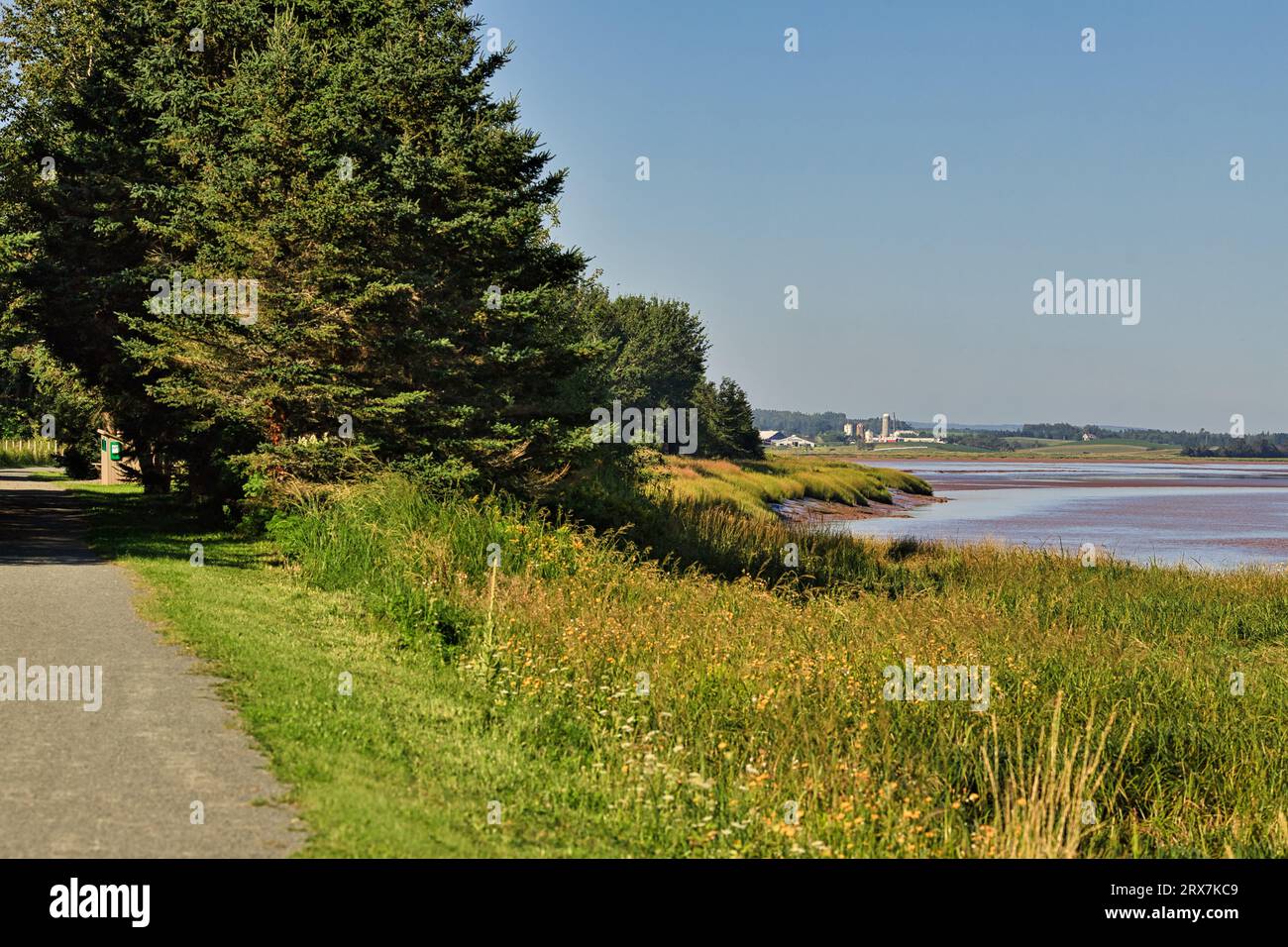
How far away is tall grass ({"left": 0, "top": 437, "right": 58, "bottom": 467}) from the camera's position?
218ft

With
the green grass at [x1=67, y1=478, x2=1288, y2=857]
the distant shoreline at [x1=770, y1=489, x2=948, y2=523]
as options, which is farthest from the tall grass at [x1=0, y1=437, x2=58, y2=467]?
the green grass at [x1=67, y1=478, x2=1288, y2=857]

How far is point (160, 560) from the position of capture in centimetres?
1900

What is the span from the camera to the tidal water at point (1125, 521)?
36.2 metres

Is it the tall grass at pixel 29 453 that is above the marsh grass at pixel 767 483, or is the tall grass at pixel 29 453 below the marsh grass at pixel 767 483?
above

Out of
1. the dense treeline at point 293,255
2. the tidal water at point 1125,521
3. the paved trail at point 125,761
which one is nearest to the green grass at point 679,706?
the paved trail at point 125,761

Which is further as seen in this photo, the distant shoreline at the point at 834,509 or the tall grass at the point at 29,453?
the tall grass at the point at 29,453

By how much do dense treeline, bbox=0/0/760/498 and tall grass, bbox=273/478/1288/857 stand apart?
3.30 metres

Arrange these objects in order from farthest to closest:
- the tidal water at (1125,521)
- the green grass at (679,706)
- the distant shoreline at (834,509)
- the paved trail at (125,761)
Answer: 1. the distant shoreline at (834,509)
2. the tidal water at (1125,521)
3. the green grass at (679,706)
4. the paved trail at (125,761)

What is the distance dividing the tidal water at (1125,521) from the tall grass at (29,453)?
49758 millimetres

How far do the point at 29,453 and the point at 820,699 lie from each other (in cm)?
7102

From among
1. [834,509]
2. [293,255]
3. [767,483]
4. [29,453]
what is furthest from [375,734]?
[29,453]

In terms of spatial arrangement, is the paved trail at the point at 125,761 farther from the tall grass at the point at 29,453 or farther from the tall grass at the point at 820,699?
the tall grass at the point at 29,453
